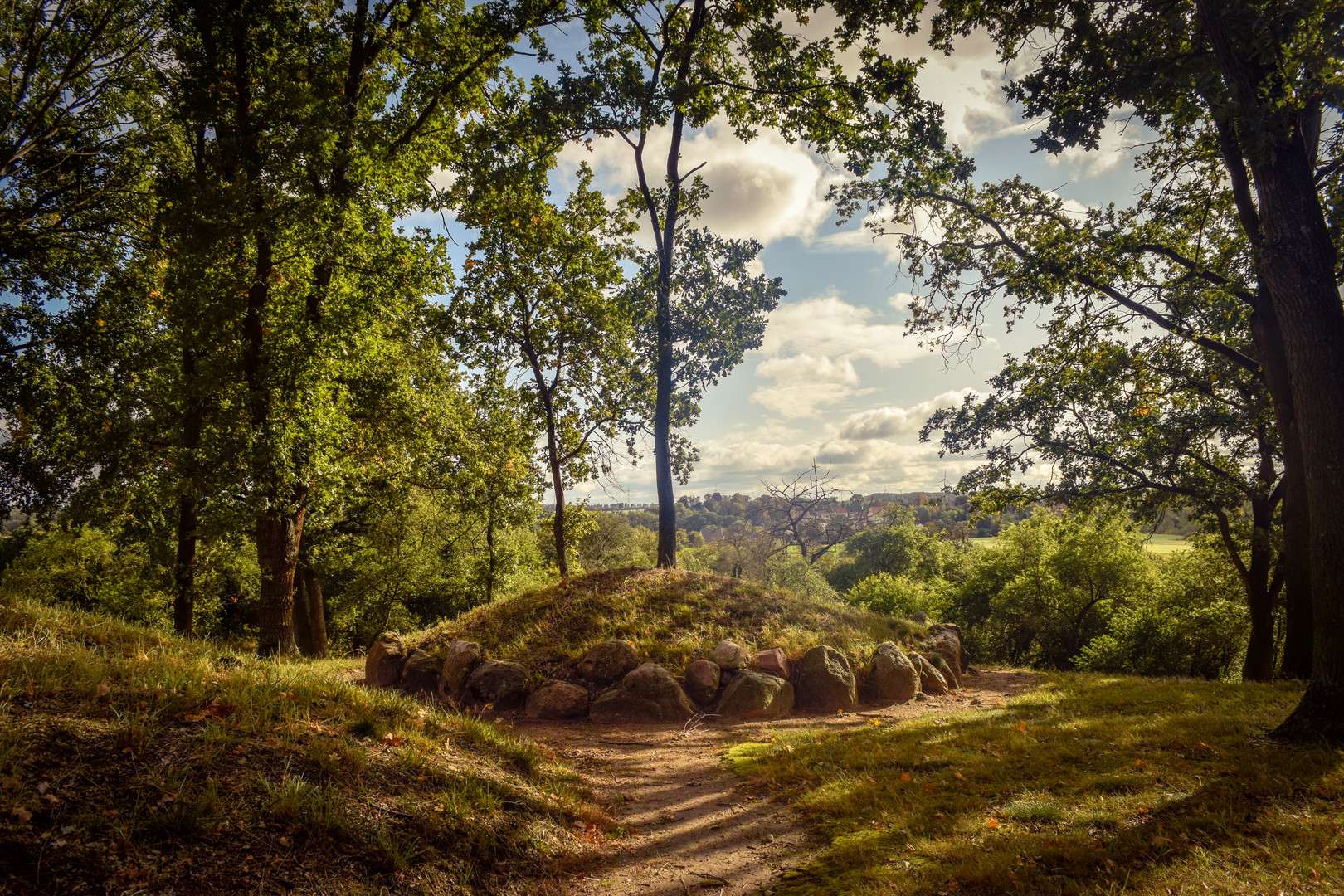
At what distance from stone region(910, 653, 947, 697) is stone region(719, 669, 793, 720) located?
3863 millimetres

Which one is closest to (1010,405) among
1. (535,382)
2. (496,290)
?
(535,382)

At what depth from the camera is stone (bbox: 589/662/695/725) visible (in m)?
9.67

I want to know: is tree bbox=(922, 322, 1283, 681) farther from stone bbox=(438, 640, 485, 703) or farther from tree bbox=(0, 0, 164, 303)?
tree bbox=(0, 0, 164, 303)

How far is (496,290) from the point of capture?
14852mm

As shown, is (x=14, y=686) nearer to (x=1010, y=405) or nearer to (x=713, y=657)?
(x=713, y=657)

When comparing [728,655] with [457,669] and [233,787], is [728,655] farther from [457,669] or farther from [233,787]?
[233,787]

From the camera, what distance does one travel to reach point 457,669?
422 inches

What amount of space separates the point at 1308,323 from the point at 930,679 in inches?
355

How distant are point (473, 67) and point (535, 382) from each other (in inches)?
306

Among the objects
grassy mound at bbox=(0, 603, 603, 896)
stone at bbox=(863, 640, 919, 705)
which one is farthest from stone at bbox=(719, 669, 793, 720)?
grassy mound at bbox=(0, 603, 603, 896)

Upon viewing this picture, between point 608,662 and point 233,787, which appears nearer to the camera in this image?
point 233,787

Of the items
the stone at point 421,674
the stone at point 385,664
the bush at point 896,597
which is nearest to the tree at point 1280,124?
the stone at point 421,674

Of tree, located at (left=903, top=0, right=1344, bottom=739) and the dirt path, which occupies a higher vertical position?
tree, located at (left=903, top=0, right=1344, bottom=739)

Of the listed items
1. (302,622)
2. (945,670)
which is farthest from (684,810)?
(302,622)
